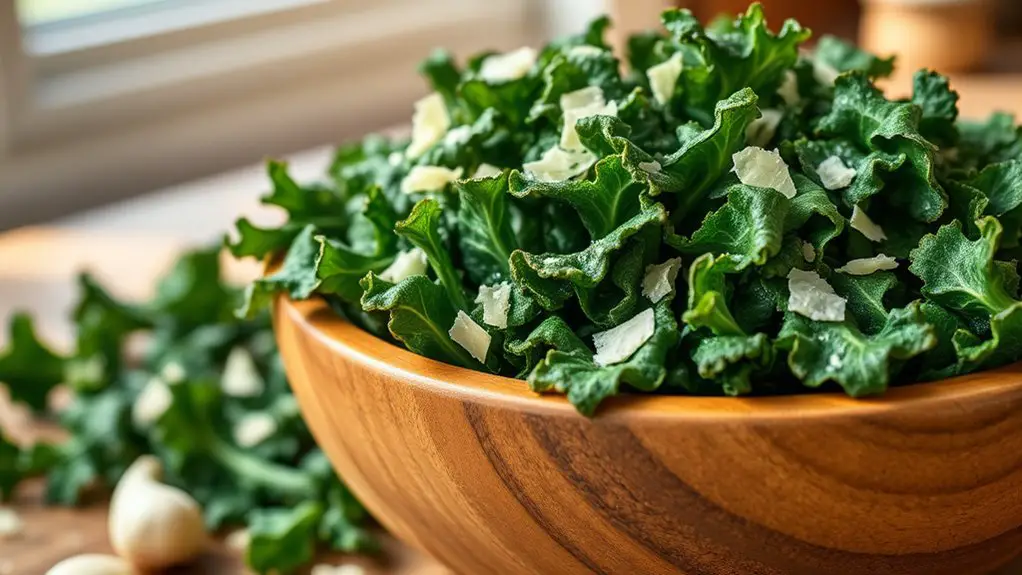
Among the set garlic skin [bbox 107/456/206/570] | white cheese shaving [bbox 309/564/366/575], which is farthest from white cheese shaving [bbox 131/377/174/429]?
white cheese shaving [bbox 309/564/366/575]

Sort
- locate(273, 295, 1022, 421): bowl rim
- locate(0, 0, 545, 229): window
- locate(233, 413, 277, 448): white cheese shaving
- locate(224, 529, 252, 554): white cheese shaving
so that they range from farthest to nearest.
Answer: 1. locate(0, 0, 545, 229): window
2. locate(233, 413, 277, 448): white cheese shaving
3. locate(224, 529, 252, 554): white cheese shaving
4. locate(273, 295, 1022, 421): bowl rim

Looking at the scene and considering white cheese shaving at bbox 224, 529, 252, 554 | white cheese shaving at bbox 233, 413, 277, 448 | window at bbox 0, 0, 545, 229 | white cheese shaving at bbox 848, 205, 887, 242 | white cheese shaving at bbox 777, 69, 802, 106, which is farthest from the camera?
window at bbox 0, 0, 545, 229

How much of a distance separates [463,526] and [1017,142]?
18.2 inches

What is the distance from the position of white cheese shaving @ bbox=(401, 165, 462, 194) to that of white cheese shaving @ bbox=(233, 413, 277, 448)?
1.10ft

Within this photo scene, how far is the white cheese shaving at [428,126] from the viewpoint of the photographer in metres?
0.81

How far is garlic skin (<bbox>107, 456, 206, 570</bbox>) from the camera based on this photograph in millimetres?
863

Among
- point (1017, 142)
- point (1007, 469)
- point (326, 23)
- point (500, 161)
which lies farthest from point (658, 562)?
point (326, 23)

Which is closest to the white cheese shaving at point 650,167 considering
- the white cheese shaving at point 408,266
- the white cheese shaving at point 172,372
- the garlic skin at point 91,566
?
the white cheese shaving at point 408,266

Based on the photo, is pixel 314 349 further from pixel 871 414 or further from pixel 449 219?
pixel 871 414

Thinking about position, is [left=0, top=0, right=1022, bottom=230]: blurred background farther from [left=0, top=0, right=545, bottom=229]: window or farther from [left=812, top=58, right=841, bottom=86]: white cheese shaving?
[left=812, top=58, right=841, bottom=86]: white cheese shaving

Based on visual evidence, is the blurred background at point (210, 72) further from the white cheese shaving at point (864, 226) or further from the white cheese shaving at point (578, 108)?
the white cheese shaving at point (864, 226)

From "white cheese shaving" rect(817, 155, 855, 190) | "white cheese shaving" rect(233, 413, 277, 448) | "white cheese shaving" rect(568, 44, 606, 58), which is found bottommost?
"white cheese shaving" rect(233, 413, 277, 448)

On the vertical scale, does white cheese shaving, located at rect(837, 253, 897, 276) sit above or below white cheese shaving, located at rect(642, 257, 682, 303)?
below

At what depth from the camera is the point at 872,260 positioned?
25.7 inches
